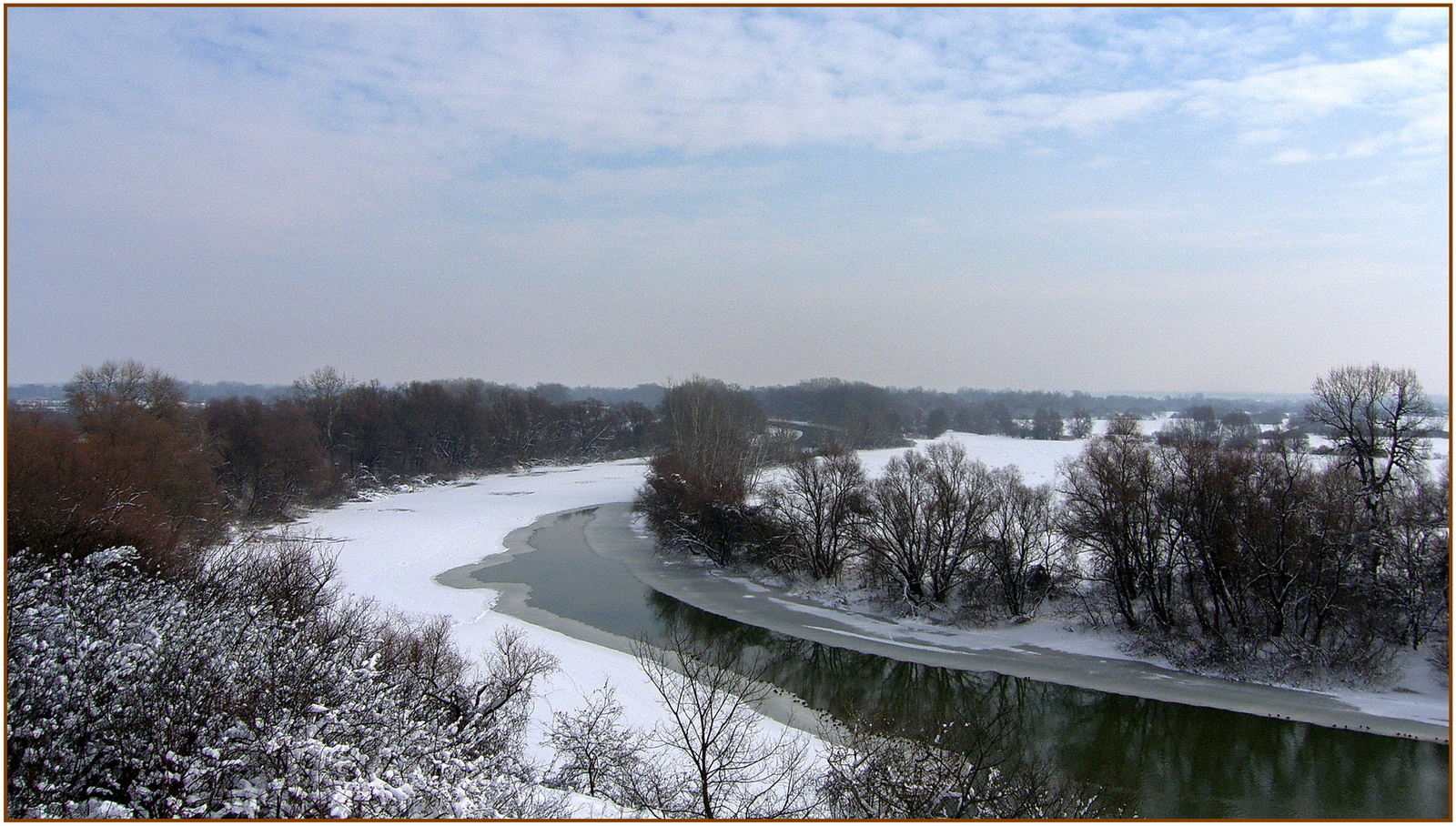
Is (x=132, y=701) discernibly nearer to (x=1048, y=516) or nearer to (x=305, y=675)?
(x=305, y=675)

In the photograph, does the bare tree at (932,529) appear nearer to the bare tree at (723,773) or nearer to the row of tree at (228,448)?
the bare tree at (723,773)

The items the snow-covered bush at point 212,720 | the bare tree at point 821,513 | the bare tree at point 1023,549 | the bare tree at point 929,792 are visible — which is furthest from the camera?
the bare tree at point 821,513

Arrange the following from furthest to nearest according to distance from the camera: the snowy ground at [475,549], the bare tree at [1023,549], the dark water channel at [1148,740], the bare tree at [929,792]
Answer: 1. the bare tree at [1023,549]
2. the snowy ground at [475,549]
3. the dark water channel at [1148,740]
4. the bare tree at [929,792]

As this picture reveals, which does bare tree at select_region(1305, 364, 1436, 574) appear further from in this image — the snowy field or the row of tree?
the row of tree

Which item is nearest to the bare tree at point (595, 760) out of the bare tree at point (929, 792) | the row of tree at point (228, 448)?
the bare tree at point (929, 792)

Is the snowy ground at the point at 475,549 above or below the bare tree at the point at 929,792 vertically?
below

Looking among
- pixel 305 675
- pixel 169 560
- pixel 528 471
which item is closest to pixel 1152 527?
pixel 305 675
